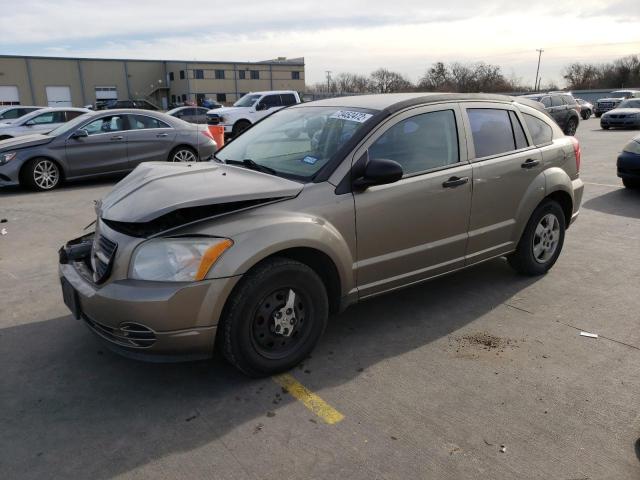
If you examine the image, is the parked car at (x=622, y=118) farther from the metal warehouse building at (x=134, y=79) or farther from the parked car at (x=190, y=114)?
the metal warehouse building at (x=134, y=79)

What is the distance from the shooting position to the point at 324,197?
3.44 meters

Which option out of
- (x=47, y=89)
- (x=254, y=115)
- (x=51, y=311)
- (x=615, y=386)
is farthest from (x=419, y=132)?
(x=47, y=89)

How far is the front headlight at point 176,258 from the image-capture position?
9.66 feet

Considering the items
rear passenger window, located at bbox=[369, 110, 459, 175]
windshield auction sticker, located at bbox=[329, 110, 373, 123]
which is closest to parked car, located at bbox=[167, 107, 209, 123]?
windshield auction sticker, located at bbox=[329, 110, 373, 123]

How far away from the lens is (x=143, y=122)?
1091 centimetres

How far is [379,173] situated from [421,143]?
2.54ft

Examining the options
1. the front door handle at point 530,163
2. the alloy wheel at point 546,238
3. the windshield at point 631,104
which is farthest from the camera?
the windshield at point 631,104

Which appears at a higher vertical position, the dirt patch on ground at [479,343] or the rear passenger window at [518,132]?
the rear passenger window at [518,132]

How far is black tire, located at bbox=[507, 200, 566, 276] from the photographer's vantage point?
16.0 feet

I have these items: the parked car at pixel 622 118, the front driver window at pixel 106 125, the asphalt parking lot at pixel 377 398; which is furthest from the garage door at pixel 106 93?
the asphalt parking lot at pixel 377 398

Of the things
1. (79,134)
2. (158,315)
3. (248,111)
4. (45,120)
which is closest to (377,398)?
(158,315)

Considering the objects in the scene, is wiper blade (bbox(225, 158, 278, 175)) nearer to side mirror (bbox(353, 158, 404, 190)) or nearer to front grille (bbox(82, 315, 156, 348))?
side mirror (bbox(353, 158, 404, 190))

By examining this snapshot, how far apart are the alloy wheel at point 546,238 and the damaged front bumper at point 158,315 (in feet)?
10.7

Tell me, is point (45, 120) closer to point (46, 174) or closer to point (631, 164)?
point (46, 174)
